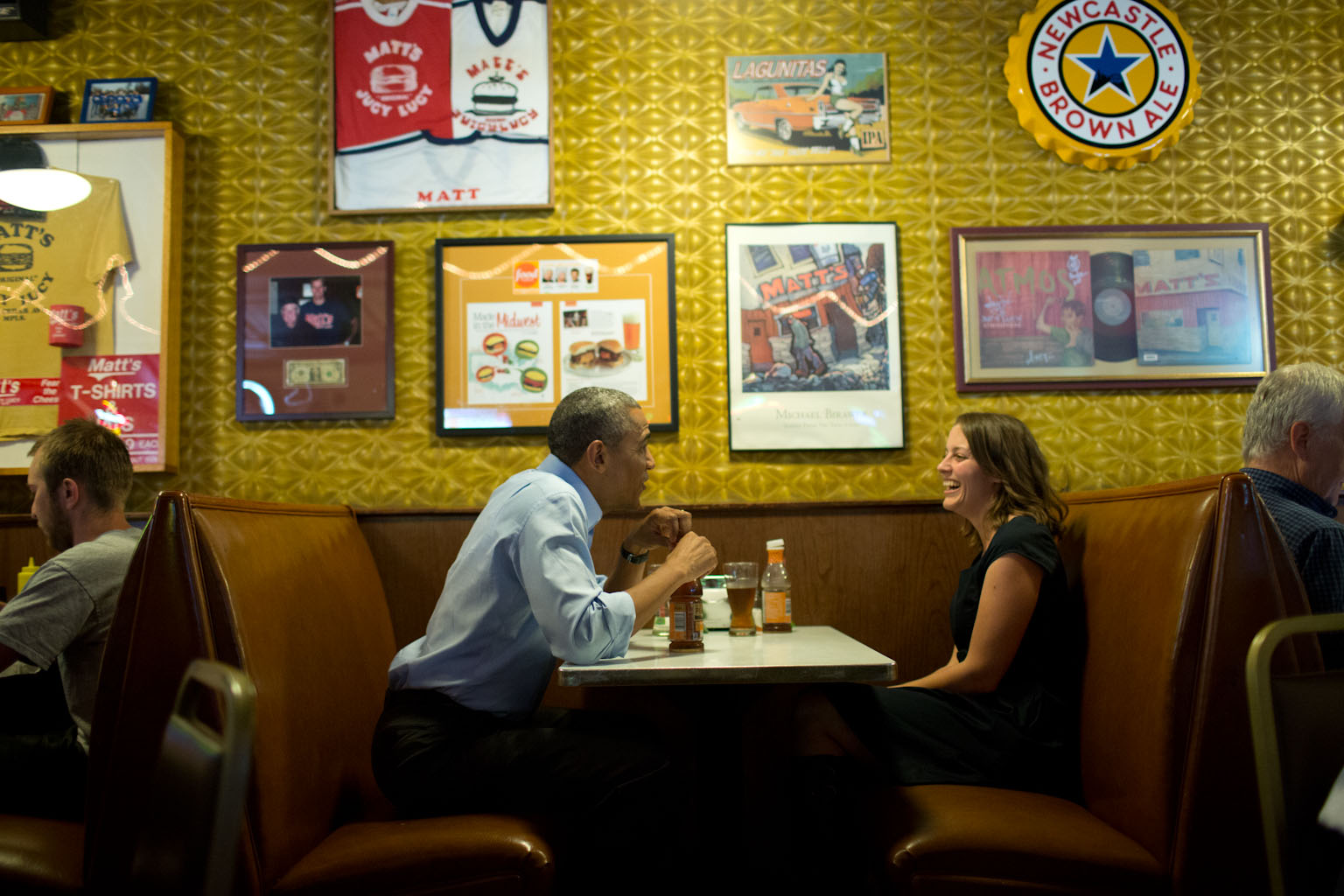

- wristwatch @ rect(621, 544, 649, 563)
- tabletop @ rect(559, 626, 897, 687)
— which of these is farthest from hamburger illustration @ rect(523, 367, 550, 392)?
tabletop @ rect(559, 626, 897, 687)

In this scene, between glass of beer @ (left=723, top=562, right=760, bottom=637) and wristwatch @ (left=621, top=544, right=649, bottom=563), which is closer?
glass of beer @ (left=723, top=562, right=760, bottom=637)

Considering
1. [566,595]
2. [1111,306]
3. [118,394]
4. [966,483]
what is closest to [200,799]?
[566,595]

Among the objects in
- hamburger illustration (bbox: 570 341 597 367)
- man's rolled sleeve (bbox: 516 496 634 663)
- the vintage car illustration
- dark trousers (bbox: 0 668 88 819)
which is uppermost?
the vintage car illustration

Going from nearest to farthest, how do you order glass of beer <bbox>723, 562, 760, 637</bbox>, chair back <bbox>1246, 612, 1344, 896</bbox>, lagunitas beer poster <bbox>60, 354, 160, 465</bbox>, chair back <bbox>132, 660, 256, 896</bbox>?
chair back <bbox>132, 660, 256, 896</bbox>
chair back <bbox>1246, 612, 1344, 896</bbox>
glass of beer <bbox>723, 562, 760, 637</bbox>
lagunitas beer poster <bbox>60, 354, 160, 465</bbox>

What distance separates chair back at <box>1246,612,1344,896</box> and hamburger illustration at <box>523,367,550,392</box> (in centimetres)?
228

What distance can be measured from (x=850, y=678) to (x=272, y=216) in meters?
2.58

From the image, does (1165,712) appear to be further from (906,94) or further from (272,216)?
(272,216)

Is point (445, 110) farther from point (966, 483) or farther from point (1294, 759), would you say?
point (1294, 759)

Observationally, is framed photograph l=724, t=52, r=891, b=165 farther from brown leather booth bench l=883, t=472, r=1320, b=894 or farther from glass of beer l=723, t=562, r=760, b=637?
brown leather booth bench l=883, t=472, r=1320, b=894

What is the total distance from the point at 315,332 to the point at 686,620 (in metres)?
1.82

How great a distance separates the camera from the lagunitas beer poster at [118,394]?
119 inches

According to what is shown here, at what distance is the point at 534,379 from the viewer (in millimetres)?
3047

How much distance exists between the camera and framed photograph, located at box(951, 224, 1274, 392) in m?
3.05

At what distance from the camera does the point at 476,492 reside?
120 inches
